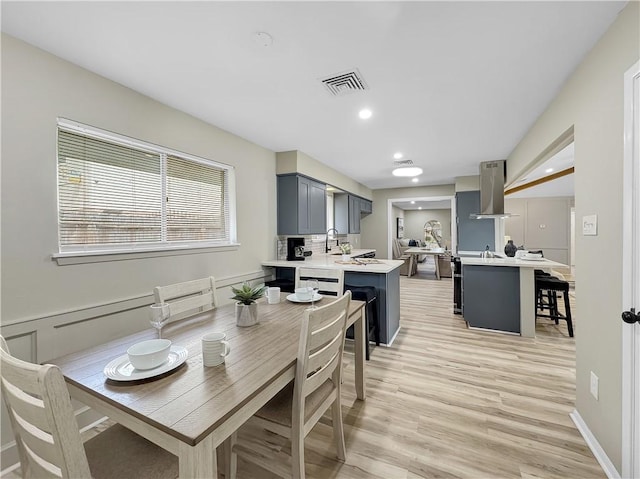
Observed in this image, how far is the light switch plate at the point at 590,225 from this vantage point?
5.34ft

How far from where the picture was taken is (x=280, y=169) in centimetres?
410

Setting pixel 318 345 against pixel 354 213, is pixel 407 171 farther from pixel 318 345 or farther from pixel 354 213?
pixel 318 345

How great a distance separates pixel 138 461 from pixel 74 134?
7.01 feet

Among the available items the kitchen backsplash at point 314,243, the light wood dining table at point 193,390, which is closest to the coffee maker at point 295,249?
the kitchen backsplash at point 314,243

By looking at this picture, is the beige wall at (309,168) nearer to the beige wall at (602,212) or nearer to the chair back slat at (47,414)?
the beige wall at (602,212)

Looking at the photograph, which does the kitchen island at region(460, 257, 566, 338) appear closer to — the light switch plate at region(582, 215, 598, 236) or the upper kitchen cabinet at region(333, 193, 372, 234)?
the light switch plate at region(582, 215, 598, 236)

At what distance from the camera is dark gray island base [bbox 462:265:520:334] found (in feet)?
11.6

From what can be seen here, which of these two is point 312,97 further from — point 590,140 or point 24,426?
point 24,426

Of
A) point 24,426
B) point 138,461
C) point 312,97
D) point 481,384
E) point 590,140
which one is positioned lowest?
point 481,384

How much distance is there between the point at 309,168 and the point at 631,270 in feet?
12.1

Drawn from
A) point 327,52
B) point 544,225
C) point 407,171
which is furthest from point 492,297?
point 544,225

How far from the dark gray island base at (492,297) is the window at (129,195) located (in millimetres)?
3333

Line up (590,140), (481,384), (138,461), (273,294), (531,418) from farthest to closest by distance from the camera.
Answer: (481,384) → (273,294) → (531,418) → (590,140) → (138,461)

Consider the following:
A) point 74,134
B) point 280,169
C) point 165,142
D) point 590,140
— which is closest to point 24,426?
point 74,134
